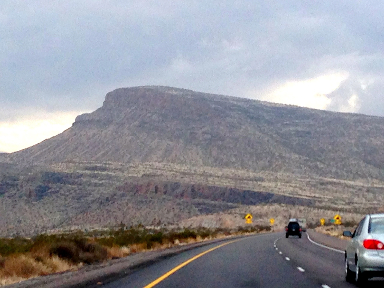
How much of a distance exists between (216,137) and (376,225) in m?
119

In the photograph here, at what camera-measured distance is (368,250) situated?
14188mm

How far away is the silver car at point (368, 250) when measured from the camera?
45.9 feet

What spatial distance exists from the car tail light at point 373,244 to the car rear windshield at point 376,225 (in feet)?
1.49

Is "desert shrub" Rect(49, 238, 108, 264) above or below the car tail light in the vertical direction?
below

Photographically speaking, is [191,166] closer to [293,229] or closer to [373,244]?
[293,229]

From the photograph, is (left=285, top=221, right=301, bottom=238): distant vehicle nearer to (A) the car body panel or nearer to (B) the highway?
(B) the highway

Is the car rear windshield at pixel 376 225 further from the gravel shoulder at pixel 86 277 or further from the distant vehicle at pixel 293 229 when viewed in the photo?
the distant vehicle at pixel 293 229

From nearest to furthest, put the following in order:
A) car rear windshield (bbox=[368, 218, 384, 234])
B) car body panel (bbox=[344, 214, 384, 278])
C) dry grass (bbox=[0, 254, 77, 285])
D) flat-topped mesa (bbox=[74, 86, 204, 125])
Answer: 1. car body panel (bbox=[344, 214, 384, 278])
2. car rear windshield (bbox=[368, 218, 384, 234])
3. dry grass (bbox=[0, 254, 77, 285])
4. flat-topped mesa (bbox=[74, 86, 204, 125])

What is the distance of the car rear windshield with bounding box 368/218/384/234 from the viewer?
1466cm

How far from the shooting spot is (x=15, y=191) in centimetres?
9100

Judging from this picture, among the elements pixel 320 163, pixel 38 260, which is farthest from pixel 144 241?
pixel 320 163

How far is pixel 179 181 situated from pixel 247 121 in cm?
4991

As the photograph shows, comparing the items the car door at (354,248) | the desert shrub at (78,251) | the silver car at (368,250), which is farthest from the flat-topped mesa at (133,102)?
the silver car at (368,250)

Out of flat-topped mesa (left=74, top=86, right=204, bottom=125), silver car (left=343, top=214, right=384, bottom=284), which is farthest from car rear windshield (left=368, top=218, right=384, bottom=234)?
flat-topped mesa (left=74, top=86, right=204, bottom=125)
